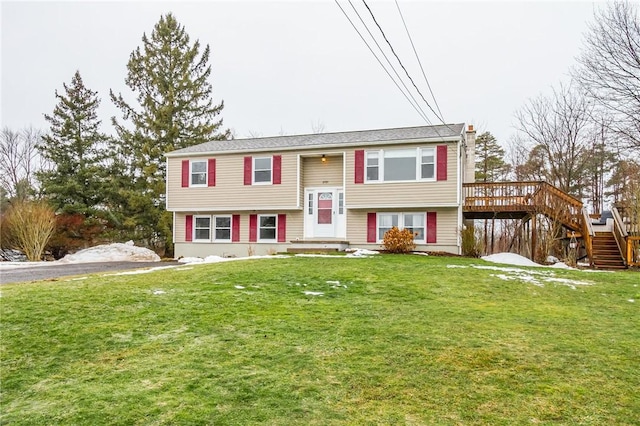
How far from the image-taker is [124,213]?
2611 centimetres

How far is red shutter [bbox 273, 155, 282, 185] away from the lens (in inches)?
687

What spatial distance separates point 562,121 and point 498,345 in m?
24.6

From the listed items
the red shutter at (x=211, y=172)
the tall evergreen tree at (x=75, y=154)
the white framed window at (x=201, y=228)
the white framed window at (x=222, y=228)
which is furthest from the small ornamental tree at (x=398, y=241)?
the tall evergreen tree at (x=75, y=154)

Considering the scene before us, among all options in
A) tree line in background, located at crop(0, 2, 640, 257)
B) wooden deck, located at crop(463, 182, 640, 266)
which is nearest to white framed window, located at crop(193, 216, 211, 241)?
tree line in background, located at crop(0, 2, 640, 257)

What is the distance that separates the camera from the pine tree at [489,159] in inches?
1176

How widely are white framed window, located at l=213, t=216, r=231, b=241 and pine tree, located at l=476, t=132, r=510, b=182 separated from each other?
1957 centimetres

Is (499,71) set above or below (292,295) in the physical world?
above

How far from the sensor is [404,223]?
639 inches

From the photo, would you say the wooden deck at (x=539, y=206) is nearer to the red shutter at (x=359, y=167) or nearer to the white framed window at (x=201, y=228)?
the red shutter at (x=359, y=167)

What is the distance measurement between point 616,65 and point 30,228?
2566cm

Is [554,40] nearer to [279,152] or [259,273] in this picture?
[279,152]

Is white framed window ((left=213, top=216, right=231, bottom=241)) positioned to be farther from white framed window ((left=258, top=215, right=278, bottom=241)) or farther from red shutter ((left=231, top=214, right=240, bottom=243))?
white framed window ((left=258, top=215, right=278, bottom=241))

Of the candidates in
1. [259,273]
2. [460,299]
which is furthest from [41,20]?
[460,299]

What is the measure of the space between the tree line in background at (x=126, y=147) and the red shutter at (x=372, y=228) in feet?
47.2
